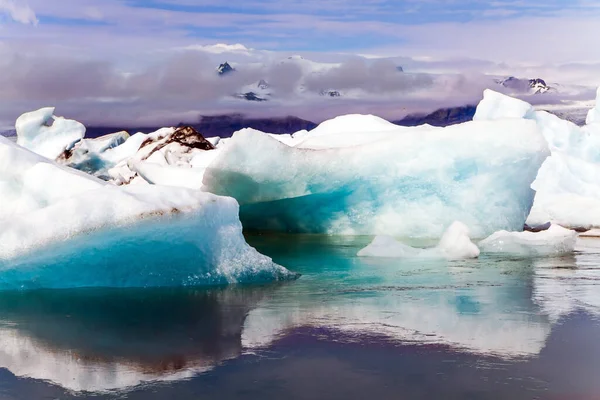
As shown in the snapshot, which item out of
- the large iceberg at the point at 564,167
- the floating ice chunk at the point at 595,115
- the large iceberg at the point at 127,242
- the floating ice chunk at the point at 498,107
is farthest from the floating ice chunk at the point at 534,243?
the floating ice chunk at the point at 595,115

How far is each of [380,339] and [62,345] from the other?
205cm

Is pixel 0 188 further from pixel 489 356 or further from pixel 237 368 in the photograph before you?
pixel 489 356

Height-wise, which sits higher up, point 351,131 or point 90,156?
point 90,156

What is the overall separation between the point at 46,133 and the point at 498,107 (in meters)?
17.2

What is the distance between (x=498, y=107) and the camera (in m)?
21.6

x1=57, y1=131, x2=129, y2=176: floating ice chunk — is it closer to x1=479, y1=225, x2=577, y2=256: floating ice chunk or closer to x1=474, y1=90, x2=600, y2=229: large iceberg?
x1=474, y1=90, x2=600, y2=229: large iceberg

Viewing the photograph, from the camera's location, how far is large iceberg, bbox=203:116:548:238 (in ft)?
42.5

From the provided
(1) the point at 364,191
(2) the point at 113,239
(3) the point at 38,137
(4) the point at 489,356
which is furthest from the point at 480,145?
(3) the point at 38,137

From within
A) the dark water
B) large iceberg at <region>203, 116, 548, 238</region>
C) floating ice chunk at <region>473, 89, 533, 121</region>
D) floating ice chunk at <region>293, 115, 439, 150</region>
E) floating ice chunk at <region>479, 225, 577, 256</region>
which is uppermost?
floating ice chunk at <region>473, 89, 533, 121</region>

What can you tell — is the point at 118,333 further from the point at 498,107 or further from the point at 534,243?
the point at 498,107

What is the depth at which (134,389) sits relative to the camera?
13.2 feet

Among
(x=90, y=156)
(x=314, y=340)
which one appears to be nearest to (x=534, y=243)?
(x=314, y=340)

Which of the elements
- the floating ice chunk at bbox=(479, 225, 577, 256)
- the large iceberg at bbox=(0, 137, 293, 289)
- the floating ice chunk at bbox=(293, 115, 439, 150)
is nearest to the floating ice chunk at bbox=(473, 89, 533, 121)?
the floating ice chunk at bbox=(293, 115, 439, 150)

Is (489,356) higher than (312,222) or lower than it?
lower
